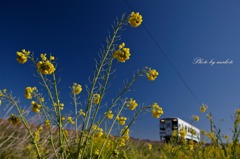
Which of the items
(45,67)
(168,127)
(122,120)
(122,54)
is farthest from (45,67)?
(168,127)

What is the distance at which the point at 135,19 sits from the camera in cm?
297

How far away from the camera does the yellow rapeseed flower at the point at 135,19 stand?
2.97 m

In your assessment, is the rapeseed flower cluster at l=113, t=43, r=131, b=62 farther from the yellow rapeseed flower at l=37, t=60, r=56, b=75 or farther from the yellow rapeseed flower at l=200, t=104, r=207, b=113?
the yellow rapeseed flower at l=200, t=104, r=207, b=113

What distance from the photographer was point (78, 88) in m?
3.31

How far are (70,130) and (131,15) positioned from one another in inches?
217

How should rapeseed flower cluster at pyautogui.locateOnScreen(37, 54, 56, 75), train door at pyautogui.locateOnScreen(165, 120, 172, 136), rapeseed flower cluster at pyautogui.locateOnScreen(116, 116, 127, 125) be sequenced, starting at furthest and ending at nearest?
train door at pyautogui.locateOnScreen(165, 120, 172, 136) < rapeseed flower cluster at pyautogui.locateOnScreen(116, 116, 127, 125) < rapeseed flower cluster at pyautogui.locateOnScreen(37, 54, 56, 75)

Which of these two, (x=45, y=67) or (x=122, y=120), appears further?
(x=122, y=120)

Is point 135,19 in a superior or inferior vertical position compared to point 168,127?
inferior

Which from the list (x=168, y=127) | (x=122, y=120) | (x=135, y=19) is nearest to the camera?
(x=135, y=19)

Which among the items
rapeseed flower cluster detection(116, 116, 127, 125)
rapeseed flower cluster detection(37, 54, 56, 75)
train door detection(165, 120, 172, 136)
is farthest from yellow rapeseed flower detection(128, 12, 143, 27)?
train door detection(165, 120, 172, 136)

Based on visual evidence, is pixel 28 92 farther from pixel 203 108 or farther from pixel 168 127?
pixel 168 127

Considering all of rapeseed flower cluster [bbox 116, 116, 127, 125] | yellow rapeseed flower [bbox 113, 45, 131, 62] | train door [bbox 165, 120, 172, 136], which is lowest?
rapeseed flower cluster [bbox 116, 116, 127, 125]

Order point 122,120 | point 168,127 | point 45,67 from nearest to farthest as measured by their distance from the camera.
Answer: point 45,67 → point 122,120 → point 168,127

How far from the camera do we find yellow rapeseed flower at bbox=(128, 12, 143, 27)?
2.97 m
